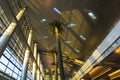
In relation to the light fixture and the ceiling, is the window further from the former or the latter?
the light fixture

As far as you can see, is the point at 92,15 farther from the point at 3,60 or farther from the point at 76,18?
the point at 3,60

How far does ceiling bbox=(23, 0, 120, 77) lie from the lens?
1844 centimetres

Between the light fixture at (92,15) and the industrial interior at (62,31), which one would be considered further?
the light fixture at (92,15)

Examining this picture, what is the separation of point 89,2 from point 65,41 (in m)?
12.0

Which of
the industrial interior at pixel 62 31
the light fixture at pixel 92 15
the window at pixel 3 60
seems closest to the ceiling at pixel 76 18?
the industrial interior at pixel 62 31

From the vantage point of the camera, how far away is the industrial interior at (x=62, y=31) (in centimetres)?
1257

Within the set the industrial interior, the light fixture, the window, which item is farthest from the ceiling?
the window

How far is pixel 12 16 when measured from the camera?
45.1ft

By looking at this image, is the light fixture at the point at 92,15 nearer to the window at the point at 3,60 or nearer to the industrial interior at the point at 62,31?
the industrial interior at the point at 62,31

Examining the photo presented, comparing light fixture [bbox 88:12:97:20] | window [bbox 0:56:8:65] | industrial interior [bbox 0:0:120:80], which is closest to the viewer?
industrial interior [bbox 0:0:120:80]

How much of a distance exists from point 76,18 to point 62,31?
4.94 metres

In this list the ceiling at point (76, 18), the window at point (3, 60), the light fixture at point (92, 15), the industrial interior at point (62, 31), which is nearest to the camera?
the industrial interior at point (62, 31)

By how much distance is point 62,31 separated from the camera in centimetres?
2567

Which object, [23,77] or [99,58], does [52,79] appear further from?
[99,58]
